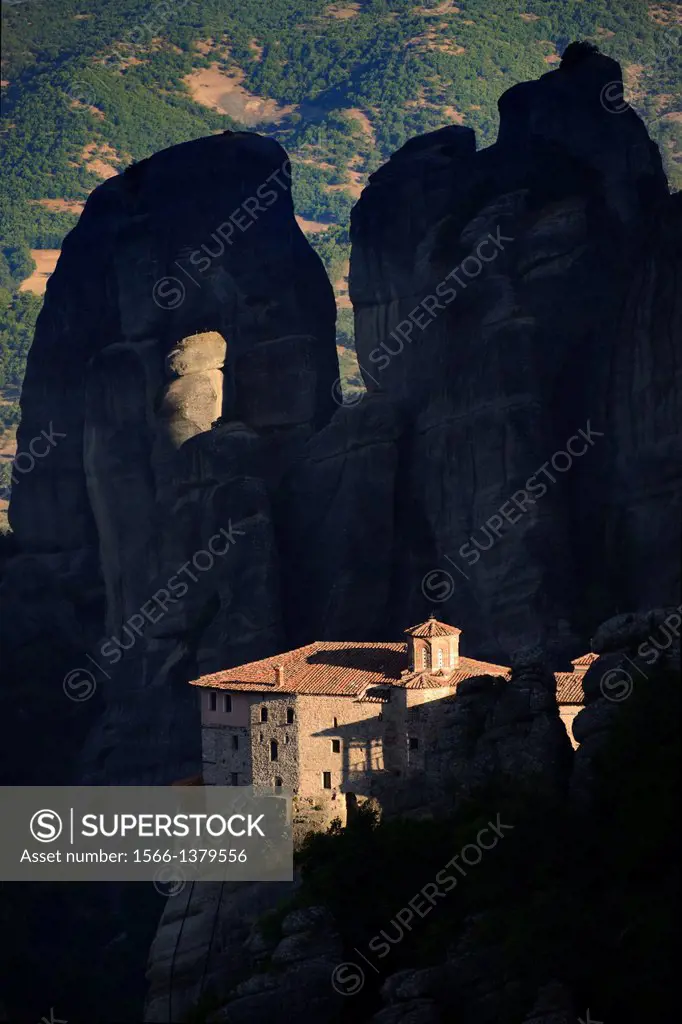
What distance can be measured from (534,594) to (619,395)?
6.99 m

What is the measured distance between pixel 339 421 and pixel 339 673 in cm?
2394

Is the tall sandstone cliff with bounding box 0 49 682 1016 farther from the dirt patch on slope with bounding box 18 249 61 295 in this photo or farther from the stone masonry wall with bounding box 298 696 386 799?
the dirt patch on slope with bounding box 18 249 61 295

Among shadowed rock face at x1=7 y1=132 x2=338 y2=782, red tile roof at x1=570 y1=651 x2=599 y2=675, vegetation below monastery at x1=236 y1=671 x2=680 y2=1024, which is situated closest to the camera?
vegetation below monastery at x1=236 y1=671 x2=680 y2=1024

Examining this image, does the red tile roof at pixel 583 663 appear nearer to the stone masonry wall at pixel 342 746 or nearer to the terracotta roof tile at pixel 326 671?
the terracotta roof tile at pixel 326 671

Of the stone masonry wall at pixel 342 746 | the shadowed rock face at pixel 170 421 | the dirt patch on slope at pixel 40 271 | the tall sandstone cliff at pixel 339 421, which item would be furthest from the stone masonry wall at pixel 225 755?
the dirt patch on slope at pixel 40 271

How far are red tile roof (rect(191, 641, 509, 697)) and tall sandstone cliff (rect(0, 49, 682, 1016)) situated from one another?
990 cm

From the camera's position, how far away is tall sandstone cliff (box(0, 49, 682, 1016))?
9169 centimetres

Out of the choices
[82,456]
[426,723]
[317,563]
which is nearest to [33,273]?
[82,456]

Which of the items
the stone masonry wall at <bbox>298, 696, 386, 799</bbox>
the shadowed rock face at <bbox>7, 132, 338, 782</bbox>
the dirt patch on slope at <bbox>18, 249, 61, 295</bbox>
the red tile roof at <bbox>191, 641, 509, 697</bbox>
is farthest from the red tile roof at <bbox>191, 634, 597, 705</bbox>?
the dirt patch on slope at <bbox>18, 249, 61, 295</bbox>

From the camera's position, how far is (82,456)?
357 ft

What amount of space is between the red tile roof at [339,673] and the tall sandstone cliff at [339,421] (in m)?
9.90

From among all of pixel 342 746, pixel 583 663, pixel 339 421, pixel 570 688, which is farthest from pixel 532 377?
pixel 342 746

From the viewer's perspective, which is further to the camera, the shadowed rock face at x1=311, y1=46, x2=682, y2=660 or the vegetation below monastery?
the shadowed rock face at x1=311, y1=46, x2=682, y2=660

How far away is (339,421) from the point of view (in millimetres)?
98625
